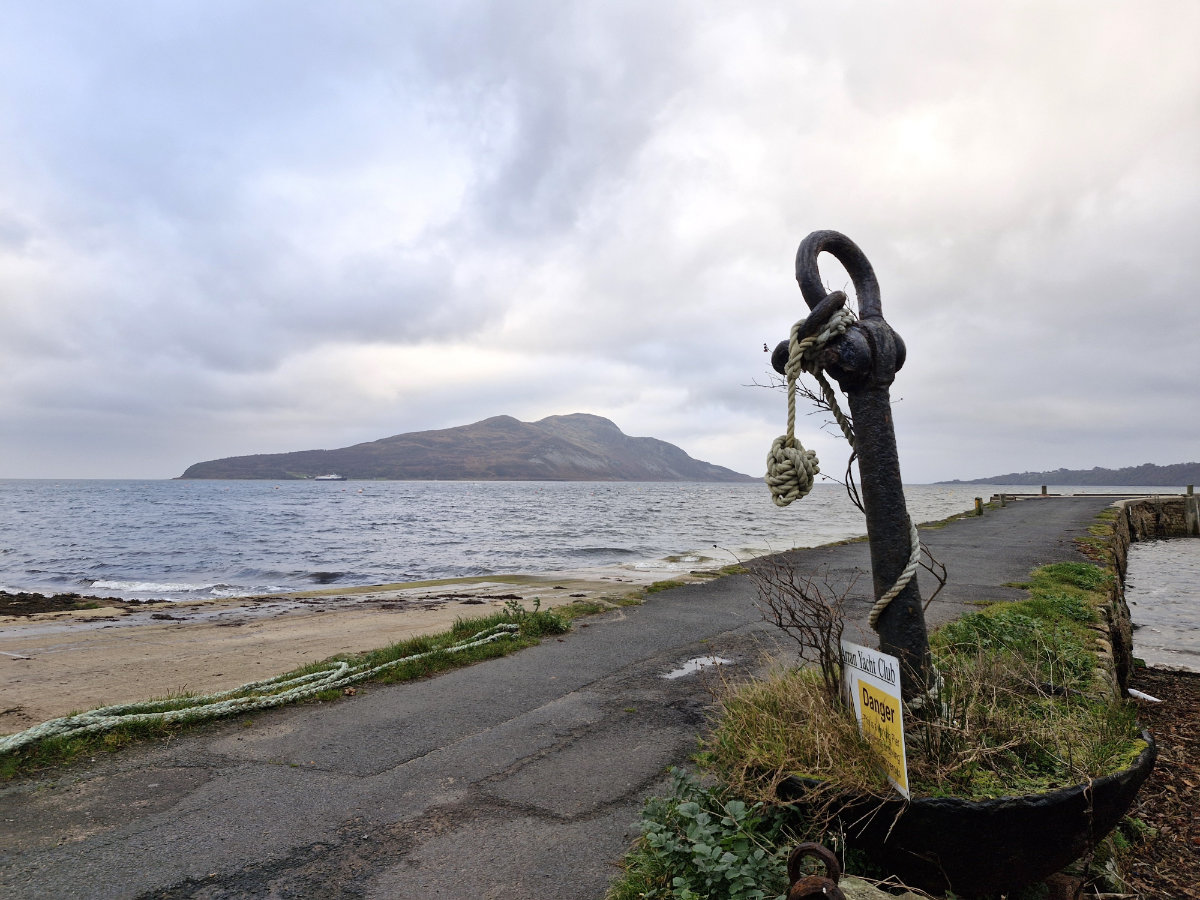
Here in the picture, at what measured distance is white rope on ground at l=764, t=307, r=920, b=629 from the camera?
291 centimetres

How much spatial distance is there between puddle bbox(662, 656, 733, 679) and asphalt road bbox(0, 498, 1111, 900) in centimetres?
10

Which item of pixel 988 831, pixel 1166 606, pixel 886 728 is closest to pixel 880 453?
pixel 886 728

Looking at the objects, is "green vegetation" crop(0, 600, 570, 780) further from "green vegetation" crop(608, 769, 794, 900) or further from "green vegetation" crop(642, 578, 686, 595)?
"green vegetation" crop(608, 769, 794, 900)

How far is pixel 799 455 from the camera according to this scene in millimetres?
2934

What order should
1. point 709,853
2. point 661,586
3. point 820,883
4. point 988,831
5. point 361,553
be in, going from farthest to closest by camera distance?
1. point 361,553
2. point 661,586
3. point 709,853
4. point 988,831
5. point 820,883

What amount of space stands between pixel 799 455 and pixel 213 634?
1274cm

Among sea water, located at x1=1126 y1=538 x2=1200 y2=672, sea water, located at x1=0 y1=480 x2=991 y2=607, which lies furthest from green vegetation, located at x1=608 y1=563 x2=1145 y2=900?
sea water, located at x1=0 y1=480 x2=991 y2=607

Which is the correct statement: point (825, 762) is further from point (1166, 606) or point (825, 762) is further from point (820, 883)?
point (1166, 606)

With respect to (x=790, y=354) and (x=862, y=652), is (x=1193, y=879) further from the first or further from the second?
(x=790, y=354)

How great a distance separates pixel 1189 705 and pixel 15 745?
10.2 meters

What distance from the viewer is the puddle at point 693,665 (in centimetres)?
654

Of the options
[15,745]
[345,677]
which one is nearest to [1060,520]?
[345,677]

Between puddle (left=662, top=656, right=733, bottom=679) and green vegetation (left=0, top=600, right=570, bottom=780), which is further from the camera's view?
puddle (left=662, top=656, right=733, bottom=679)

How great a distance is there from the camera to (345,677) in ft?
21.5
